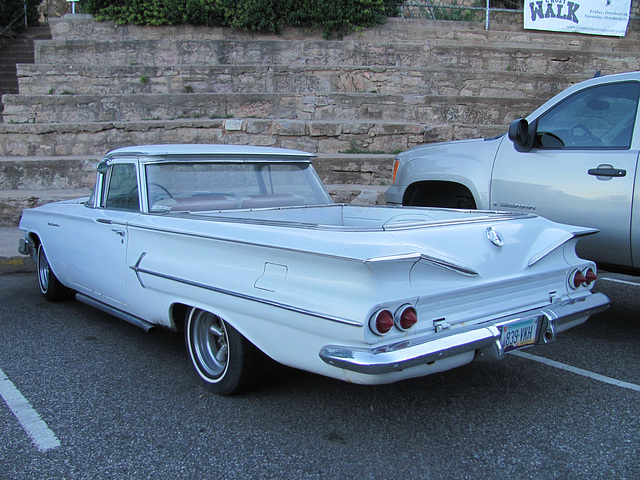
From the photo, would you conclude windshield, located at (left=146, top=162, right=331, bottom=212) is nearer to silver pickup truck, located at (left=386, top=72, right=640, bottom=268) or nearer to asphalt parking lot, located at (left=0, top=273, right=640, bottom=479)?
asphalt parking lot, located at (left=0, top=273, right=640, bottom=479)

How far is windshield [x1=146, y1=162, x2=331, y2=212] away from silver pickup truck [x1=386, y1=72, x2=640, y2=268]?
1.53m

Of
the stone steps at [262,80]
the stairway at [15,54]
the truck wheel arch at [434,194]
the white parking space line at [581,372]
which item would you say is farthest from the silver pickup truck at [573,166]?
the stairway at [15,54]

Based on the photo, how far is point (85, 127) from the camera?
35.6 feet

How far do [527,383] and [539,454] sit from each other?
92cm

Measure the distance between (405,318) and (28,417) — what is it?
7.15 feet

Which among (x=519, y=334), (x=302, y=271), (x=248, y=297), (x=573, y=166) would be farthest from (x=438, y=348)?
(x=573, y=166)

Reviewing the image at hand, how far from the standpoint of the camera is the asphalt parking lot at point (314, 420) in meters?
2.65

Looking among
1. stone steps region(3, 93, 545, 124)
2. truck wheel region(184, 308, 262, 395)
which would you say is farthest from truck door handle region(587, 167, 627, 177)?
stone steps region(3, 93, 545, 124)

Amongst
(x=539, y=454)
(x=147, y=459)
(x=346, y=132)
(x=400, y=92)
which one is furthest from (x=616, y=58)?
(x=147, y=459)

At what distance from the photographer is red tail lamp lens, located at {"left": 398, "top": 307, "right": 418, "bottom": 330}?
2613 millimetres

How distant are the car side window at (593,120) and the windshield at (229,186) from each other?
203cm

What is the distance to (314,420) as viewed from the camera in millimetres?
3117

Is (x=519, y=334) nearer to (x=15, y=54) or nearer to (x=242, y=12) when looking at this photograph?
(x=242, y=12)

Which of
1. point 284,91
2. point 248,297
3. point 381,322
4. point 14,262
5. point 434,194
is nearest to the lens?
point 381,322
